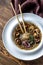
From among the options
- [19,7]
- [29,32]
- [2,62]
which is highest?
[19,7]

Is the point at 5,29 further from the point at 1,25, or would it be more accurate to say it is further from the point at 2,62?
the point at 2,62

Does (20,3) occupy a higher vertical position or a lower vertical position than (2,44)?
higher

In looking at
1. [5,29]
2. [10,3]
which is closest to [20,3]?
[10,3]
